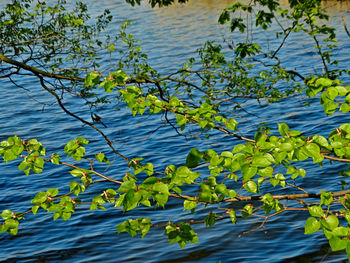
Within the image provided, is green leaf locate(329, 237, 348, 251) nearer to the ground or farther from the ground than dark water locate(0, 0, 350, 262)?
farther from the ground

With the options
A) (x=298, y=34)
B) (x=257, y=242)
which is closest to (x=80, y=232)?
(x=257, y=242)

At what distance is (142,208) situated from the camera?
35.3ft

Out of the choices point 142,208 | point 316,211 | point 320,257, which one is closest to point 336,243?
point 316,211

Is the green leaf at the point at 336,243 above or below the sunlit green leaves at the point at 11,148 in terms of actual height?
below

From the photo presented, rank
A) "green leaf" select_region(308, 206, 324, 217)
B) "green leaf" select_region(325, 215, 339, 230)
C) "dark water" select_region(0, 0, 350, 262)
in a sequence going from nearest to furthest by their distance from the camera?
"green leaf" select_region(325, 215, 339, 230)
"green leaf" select_region(308, 206, 324, 217)
"dark water" select_region(0, 0, 350, 262)

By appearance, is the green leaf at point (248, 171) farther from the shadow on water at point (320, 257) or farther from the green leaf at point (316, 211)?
the shadow on water at point (320, 257)

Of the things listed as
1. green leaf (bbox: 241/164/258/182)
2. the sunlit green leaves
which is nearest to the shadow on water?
green leaf (bbox: 241/164/258/182)

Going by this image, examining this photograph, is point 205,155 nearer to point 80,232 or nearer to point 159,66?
point 80,232

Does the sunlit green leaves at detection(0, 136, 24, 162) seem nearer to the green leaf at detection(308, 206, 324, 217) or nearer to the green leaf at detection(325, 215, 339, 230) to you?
the green leaf at detection(308, 206, 324, 217)

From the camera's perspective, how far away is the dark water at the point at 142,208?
355 inches

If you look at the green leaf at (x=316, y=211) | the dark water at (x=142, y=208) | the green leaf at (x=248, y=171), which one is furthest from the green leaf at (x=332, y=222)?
the dark water at (x=142, y=208)

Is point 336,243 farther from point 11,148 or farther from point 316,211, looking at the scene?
point 11,148

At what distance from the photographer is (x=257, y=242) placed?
9.15m

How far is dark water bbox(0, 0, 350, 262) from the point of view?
9.01m
